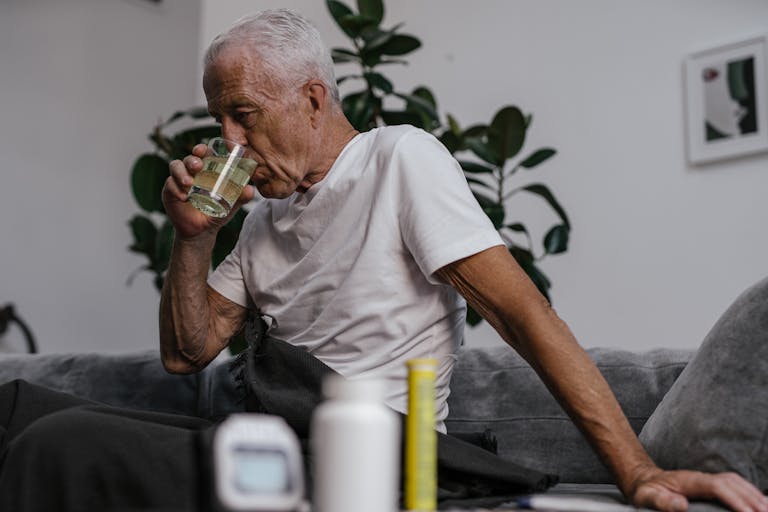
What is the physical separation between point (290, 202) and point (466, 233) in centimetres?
45

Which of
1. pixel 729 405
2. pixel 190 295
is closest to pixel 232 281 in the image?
pixel 190 295

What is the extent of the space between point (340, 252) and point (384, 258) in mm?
98

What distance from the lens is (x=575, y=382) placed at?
1339 millimetres

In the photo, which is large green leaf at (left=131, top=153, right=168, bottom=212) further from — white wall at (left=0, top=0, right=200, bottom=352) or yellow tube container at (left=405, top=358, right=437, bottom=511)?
yellow tube container at (left=405, top=358, right=437, bottom=511)

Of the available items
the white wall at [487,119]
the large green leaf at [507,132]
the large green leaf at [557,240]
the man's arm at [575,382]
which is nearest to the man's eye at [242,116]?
the man's arm at [575,382]

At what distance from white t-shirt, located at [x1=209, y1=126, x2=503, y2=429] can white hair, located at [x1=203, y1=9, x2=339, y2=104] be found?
6.1 inches

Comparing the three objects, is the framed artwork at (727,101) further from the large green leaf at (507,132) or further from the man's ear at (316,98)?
the man's ear at (316,98)

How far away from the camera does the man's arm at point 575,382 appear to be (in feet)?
3.92

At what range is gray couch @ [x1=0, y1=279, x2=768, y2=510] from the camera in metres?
1.37

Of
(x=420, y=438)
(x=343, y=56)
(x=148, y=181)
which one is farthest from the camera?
(x=148, y=181)

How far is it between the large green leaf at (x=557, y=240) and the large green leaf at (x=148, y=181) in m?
1.19

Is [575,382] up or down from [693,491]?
up

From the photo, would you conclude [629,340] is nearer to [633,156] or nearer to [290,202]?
[633,156]

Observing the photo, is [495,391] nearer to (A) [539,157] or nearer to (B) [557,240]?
(B) [557,240]
